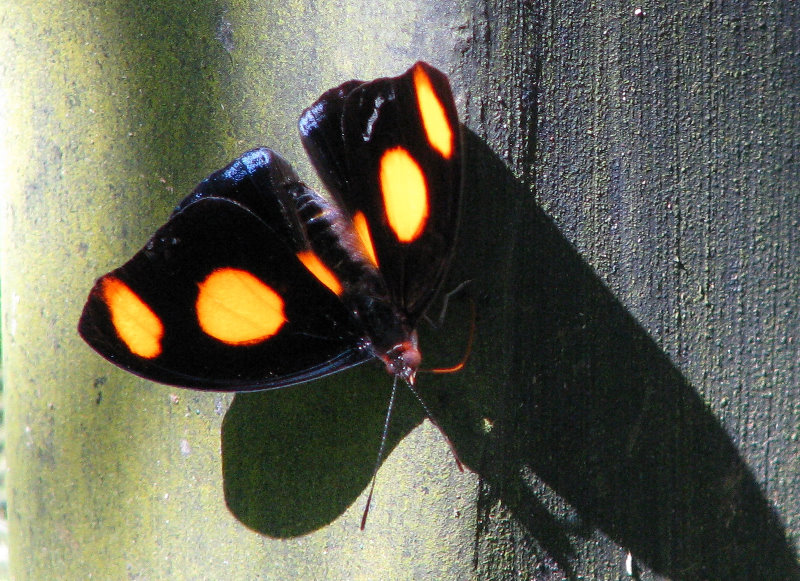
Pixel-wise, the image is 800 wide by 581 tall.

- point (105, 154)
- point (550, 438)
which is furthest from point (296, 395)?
point (105, 154)

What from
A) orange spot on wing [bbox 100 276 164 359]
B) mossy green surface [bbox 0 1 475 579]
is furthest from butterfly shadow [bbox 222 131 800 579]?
orange spot on wing [bbox 100 276 164 359]

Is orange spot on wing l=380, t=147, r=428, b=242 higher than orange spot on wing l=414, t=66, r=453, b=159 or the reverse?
the reverse

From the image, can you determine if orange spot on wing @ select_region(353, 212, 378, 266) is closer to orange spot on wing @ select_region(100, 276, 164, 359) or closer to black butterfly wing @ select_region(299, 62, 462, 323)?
black butterfly wing @ select_region(299, 62, 462, 323)

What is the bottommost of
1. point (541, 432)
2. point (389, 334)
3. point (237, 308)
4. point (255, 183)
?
point (541, 432)

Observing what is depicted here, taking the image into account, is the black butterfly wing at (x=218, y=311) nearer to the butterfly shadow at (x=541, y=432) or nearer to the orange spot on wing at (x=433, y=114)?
the butterfly shadow at (x=541, y=432)

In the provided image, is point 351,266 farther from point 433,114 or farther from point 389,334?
point 433,114

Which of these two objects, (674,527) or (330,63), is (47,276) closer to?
(330,63)

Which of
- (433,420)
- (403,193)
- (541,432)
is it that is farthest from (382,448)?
(403,193)
